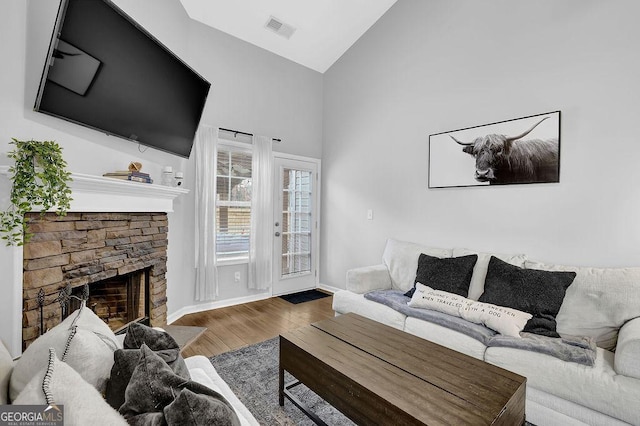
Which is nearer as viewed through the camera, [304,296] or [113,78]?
[113,78]

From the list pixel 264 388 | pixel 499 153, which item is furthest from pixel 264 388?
pixel 499 153

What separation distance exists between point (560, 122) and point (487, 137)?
535 mm

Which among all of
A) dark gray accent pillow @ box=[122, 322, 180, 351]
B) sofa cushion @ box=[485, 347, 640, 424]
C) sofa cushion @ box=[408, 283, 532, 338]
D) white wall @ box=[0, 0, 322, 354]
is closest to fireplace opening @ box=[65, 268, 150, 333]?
white wall @ box=[0, 0, 322, 354]

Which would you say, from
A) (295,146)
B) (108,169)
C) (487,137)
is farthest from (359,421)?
(295,146)

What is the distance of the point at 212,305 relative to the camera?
356 cm

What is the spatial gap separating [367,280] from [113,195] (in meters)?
2.25

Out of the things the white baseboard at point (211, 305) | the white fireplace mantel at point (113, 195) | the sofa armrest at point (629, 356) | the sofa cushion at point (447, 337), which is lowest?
the white baseboard at point (211, 305)

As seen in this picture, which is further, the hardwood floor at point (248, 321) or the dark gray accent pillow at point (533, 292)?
the hardwood floor at point (248, 321)

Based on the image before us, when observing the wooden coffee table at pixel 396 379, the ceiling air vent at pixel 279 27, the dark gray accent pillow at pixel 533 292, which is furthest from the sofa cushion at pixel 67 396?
the ceiling air vent at pixel 279 27

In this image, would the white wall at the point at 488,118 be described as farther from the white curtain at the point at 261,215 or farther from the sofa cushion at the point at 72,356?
the sofa cushion at the point at 72,356

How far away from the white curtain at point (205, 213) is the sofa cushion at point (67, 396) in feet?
9.14

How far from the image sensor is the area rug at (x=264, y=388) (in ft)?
5.72

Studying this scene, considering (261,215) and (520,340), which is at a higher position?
(261,215)

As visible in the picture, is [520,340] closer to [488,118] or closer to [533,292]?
[533,292]
